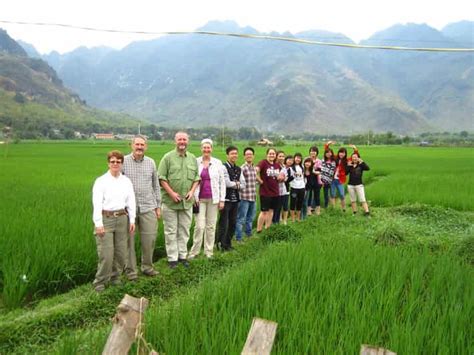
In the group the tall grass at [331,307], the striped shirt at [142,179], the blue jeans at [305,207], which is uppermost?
the striped shirt at [142,179]

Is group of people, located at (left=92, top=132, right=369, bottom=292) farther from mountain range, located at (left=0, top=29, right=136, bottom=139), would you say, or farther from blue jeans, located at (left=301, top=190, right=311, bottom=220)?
mountain range, located at (left=0, top=29, right=136, bottom=139)

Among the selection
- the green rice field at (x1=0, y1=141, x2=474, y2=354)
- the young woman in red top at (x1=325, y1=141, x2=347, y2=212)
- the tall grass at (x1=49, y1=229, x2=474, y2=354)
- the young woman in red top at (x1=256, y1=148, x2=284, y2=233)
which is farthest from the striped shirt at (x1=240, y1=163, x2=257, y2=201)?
the young woman in red top at (x1=325, y1=141, x2=347, y2=212)

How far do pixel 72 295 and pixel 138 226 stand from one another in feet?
3.79

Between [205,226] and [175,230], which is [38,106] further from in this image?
[175,230]

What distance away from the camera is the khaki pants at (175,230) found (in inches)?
220

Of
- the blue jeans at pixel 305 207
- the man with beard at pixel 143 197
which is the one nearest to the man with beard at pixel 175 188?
the man with beard at pixel 143 197

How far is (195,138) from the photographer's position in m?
79.0

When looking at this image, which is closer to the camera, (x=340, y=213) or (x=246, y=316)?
(x=246, y=316)

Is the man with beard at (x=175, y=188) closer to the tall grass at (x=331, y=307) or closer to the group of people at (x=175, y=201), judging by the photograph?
the group of people at (x=175, y=201)

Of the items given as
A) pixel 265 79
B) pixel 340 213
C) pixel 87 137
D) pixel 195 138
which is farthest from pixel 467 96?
pixel 340 213

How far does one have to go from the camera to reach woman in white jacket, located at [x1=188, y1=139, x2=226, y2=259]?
5.99 metres

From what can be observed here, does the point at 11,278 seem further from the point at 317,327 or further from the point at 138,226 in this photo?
the point at 317,327

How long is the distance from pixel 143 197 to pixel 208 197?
120 cm

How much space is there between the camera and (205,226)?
6.14 m
